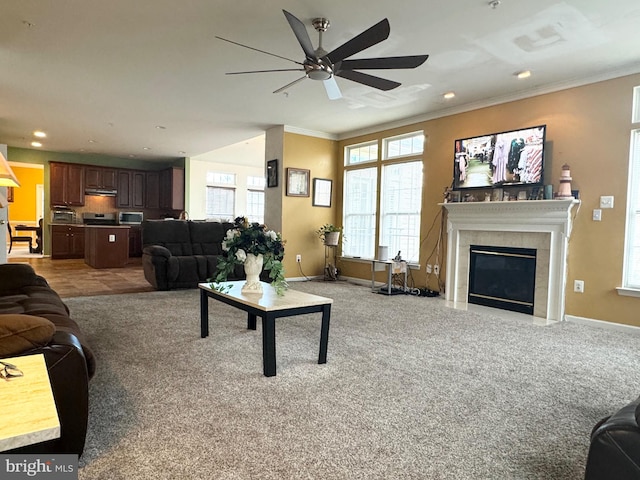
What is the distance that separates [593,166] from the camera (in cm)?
418

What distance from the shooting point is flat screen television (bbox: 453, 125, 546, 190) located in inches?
177

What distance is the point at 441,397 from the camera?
2.29m

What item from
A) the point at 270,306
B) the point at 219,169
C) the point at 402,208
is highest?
the point at 219,169

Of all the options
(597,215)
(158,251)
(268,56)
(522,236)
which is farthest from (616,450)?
(158,251)

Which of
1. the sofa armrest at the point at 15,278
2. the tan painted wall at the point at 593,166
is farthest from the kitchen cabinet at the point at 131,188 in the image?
the tan painted wall at the point at 593,166

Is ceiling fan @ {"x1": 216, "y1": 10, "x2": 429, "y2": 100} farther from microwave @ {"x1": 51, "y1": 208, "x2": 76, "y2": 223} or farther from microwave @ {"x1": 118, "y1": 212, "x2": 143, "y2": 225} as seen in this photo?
microwave @ {"x1": 51, "y1": 208, "x2": 76, "y2": 223}

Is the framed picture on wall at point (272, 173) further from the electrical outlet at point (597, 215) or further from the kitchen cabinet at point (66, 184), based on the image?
the kitchen cabinet at point (66, 184)

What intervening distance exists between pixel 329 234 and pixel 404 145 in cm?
192

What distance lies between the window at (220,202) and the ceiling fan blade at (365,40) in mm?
8134

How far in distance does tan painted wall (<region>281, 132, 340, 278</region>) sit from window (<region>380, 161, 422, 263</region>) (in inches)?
45.2

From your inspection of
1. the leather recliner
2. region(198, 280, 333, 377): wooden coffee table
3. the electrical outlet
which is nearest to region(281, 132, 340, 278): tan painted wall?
region(198, 280, 333, 377): wooden coffee table

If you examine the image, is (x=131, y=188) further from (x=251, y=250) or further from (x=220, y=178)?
(x=251, y=250)

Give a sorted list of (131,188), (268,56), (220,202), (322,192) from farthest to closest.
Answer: (220,202) < (131,188) < (322,192) < (268,56)

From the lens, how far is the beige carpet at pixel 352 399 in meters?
1.65
